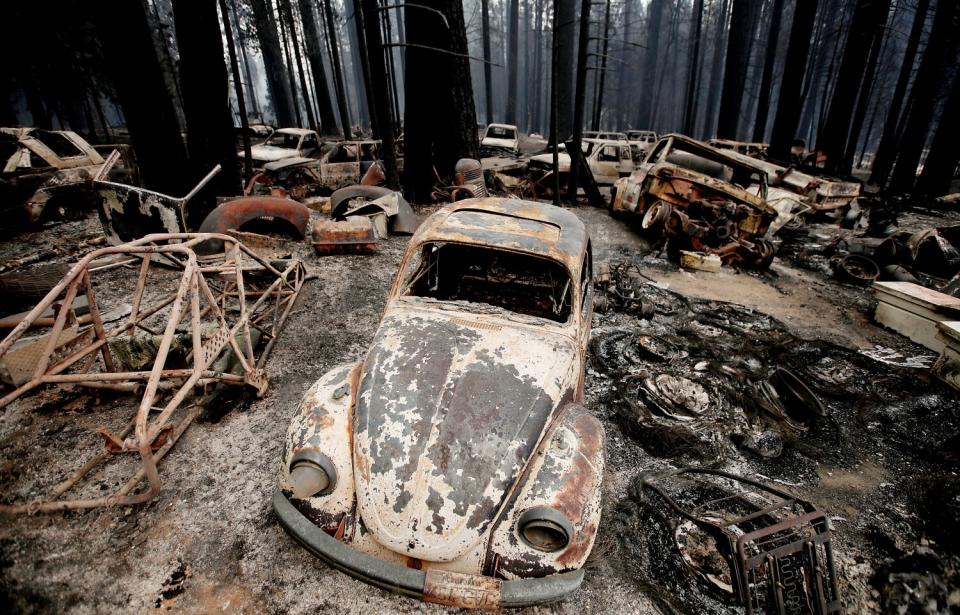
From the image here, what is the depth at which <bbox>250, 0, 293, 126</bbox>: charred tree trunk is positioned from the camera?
744 inches

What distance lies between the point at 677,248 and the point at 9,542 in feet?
29.9

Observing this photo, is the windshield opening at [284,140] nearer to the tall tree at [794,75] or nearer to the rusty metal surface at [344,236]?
the rusty metal surface at [344,236]

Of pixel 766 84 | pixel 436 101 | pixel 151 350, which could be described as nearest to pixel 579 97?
pixel 436 101

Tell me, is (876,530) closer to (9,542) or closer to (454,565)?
(454,565)

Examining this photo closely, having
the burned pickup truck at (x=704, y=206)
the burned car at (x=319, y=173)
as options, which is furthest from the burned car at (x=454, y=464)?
→ the burned car at (x=319, y=173)

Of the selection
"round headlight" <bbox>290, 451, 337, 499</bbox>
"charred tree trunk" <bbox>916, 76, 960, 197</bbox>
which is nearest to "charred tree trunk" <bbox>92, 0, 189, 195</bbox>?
"round headlight" <bbox>290, 451, 337, 499</bbox>

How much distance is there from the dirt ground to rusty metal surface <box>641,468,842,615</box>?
0.18 m

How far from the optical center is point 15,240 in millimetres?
6668

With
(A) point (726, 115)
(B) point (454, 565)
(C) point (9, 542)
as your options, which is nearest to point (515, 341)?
(B) point (454, 565)

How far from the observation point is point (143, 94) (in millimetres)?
6574

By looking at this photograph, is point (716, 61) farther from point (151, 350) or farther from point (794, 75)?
point (151, 350)

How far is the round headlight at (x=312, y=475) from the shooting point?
2064mm

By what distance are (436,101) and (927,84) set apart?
15.2 m

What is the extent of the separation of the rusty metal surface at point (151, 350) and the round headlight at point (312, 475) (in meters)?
0.90
